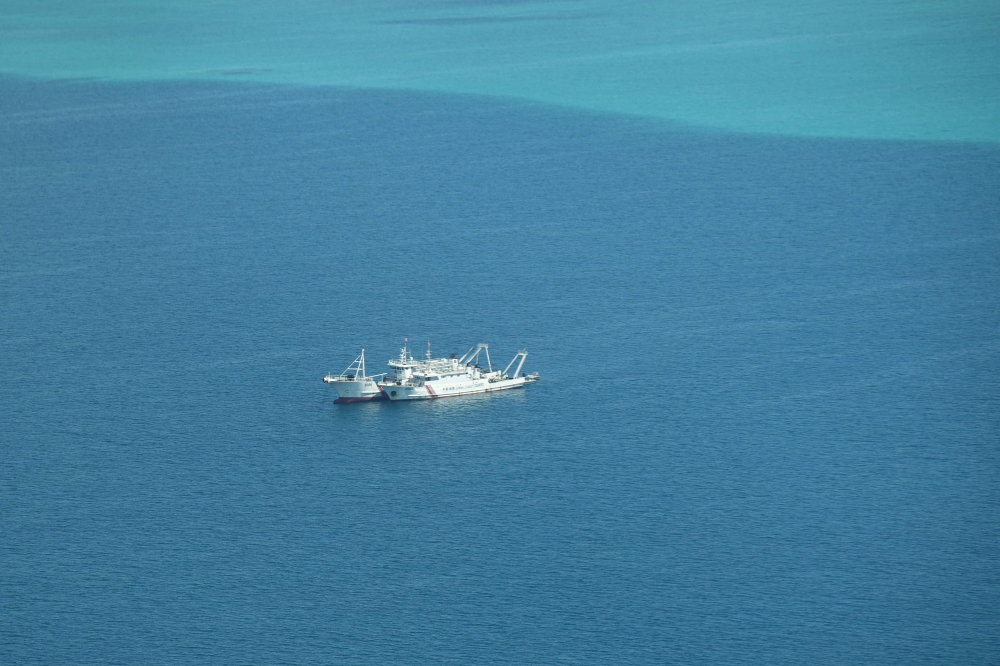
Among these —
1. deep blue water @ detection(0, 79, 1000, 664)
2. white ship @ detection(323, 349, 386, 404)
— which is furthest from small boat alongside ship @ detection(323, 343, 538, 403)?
deep blue water @ detection(0, 79, 1000, 664)

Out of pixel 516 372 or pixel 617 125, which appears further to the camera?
pixel 617 125

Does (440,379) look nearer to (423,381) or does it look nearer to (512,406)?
(423,381)

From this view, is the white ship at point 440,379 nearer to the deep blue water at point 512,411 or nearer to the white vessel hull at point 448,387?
the white vessel hull at point 448,387

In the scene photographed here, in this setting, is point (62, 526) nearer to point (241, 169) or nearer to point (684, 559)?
point (684, 559)

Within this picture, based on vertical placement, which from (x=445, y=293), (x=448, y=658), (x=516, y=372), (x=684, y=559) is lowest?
(x=448, y=658)

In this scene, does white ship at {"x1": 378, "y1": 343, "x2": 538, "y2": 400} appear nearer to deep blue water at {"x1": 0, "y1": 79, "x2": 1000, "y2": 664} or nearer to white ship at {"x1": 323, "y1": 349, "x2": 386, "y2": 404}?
white ship at {"x1": 323, "y1": 349, "x2": 386, "y2": 404}

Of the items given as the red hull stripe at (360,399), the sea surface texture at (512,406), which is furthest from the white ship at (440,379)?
the sea surface texture at (512,406)

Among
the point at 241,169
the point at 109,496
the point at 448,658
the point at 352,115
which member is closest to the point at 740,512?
the point at 448,658

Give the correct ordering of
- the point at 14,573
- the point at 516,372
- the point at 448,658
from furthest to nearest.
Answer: the point at 516,372 → the point at 14,573 → the point at 448,658
